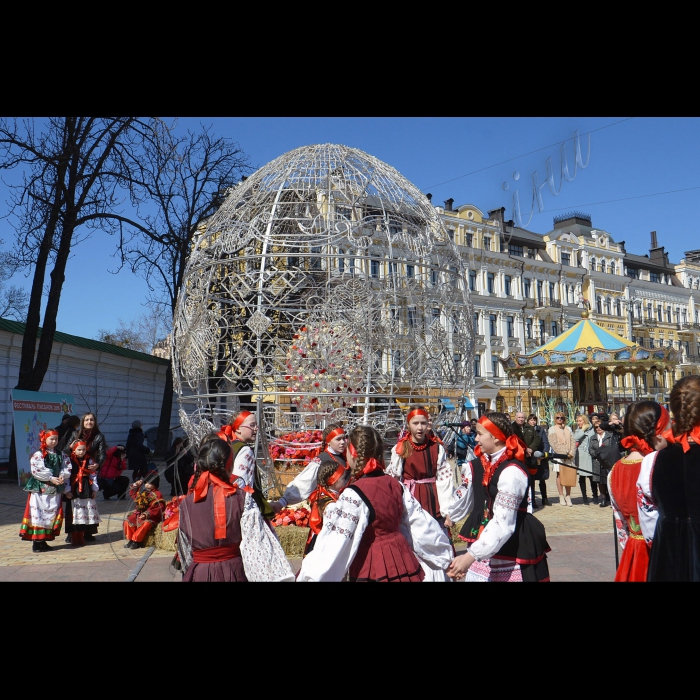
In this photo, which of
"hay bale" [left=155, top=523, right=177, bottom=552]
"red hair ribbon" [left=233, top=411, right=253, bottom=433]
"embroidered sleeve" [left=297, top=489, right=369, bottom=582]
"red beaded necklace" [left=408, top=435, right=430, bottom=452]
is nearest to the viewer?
"embroidered sleeve" [left=297, top=489, right=369, bottom=582]

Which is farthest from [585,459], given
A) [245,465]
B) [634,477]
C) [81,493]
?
[245,465]

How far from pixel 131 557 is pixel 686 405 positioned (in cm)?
591

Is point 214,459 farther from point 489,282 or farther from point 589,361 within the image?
point 489,282

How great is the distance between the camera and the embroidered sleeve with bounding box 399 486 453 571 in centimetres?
348

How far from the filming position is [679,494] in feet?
10.2

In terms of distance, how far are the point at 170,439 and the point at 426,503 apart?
58.8 feet

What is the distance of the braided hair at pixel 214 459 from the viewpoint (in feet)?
11.5

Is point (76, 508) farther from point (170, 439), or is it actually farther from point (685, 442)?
point (170, 439)

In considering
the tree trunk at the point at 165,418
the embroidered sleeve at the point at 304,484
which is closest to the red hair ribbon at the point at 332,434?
the embroidered sleeve at the point at 304,484

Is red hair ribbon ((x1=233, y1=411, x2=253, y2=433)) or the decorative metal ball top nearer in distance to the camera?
red hair ribbon ((x1=233, y1=411, x2=253, y2=433))

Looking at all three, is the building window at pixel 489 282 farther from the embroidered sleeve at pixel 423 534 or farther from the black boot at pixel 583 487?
the embroidered sleeve at pixel 423 534

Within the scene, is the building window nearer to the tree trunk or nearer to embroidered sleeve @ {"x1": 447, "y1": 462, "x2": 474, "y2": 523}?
the tree trunk

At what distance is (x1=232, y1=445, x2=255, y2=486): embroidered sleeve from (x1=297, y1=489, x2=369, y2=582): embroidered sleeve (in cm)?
111

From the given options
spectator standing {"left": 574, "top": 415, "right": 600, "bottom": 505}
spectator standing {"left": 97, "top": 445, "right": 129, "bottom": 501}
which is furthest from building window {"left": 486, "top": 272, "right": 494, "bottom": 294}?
spectator standing {"left": 97, "top": 445, "right": 129, "bottom": 501}
